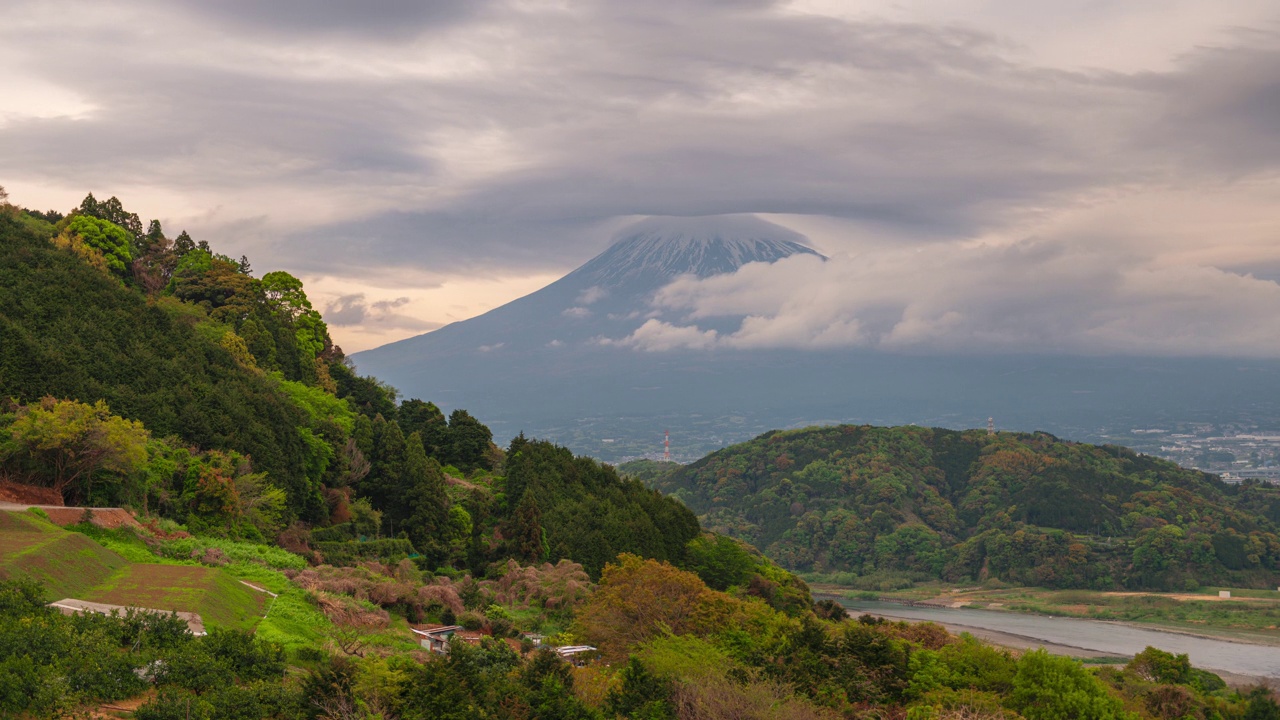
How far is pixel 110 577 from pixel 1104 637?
6797 cm

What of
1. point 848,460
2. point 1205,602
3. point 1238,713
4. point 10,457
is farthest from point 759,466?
point 10,457

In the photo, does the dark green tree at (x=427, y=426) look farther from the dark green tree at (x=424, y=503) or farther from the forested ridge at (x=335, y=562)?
the dark green tree at (x=424, y=503)

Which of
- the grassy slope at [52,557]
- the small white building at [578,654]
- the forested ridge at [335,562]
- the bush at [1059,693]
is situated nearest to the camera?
the forested ridge at [335,562]

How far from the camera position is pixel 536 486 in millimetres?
50812

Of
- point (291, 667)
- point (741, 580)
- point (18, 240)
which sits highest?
point (18, 240)

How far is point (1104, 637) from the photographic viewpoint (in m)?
74.2

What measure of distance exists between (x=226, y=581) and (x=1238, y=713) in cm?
3084

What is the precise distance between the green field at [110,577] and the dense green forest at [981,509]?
87754 mm

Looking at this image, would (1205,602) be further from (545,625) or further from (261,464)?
(261,464)

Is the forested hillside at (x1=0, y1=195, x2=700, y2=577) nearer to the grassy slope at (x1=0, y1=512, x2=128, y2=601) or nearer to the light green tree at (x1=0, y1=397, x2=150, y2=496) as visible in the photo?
the light green tree at (x1=0, y1=397, x2=150, y2=496)

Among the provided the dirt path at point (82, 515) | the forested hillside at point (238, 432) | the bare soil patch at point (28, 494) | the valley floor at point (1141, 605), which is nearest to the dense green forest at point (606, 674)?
the dirt path at point (82, 515)

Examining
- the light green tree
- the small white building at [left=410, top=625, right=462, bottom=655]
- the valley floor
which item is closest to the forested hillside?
the light green tree

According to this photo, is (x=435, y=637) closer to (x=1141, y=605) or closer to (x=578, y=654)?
(x=578, y=654)

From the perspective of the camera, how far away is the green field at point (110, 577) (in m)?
21.5
